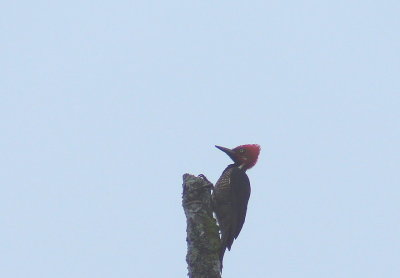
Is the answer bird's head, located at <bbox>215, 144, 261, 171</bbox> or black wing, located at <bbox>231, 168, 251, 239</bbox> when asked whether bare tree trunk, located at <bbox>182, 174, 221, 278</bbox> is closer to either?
black wing, located at <bbox>231, 168, 251, 239</bbox>

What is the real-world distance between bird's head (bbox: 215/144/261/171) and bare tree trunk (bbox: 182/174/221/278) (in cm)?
362

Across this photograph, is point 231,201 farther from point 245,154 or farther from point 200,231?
point 200,231

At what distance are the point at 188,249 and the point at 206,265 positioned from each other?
0.24 m

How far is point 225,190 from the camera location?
8031 mm

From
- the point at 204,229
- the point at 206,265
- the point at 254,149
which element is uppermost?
the point at 254,149

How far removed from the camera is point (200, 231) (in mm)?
4672

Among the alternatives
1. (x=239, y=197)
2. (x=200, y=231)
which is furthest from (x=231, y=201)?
(x=200, y=231)

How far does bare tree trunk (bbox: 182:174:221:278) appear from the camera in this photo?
436cm

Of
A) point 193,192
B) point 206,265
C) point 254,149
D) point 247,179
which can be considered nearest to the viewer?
point 206,265

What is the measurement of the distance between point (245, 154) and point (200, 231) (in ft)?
14.1

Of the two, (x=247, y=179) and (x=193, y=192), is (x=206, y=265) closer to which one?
(x=193, y=192)

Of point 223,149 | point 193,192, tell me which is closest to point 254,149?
point 223,149

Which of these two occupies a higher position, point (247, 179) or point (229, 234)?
point (247, 179)

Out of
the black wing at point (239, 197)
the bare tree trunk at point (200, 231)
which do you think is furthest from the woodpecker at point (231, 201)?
the bare tree trunk at point (200, 231)
